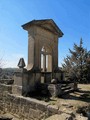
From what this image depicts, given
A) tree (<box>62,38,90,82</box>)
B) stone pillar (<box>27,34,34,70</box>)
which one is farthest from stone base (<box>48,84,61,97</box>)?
tree (<box>62,38,90,82</box>)

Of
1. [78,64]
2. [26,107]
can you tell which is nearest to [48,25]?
[26,107]

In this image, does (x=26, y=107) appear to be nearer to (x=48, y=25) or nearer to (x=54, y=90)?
(x=54, y=90)

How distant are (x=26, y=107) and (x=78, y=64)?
15.0 meters

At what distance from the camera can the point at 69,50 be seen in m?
22.5

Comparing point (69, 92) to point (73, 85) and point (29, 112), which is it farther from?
point (29, 112)

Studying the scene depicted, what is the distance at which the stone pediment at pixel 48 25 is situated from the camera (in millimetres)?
9789

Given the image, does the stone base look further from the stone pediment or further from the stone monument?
the stone pediment

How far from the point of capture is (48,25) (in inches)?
432

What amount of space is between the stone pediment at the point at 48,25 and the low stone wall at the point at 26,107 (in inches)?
193

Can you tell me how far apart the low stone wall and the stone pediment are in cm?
489

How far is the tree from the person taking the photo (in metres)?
20.0

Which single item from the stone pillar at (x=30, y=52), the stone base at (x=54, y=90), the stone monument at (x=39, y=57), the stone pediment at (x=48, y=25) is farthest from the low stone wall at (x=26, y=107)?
the stone pediment at (x=48, y=25)

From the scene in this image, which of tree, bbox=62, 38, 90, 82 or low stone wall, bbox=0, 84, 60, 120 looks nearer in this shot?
low stone wall, bbox=0, 84, 60, 120

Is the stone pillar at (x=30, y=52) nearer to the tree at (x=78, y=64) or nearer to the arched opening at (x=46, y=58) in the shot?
the arched opening at (x=46, y=58)
